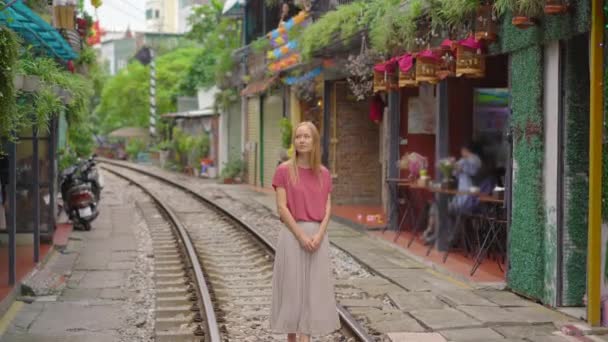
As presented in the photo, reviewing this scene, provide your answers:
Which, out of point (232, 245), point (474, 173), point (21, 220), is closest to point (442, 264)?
point (474, 173)

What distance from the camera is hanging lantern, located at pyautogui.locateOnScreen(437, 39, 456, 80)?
11.5m

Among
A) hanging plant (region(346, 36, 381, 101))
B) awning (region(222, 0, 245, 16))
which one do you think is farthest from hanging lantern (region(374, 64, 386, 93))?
awning (region(222, 0, 245, 16))

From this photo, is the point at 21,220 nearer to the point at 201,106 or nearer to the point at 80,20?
the point at 80,20

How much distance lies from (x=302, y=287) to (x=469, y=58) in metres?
5.30

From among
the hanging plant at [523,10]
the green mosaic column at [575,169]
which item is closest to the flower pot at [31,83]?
the hanging plant at [523,10]

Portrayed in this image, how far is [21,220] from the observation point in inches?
531

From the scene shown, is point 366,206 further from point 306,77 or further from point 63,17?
point 63,17

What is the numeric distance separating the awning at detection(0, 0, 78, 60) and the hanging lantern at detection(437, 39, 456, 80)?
15.9 feet

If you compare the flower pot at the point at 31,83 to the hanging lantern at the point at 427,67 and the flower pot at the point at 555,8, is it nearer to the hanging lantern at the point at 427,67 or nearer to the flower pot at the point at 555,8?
the flower pot at the point at 555,8

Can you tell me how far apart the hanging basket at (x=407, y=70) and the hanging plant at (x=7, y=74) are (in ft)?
23.3

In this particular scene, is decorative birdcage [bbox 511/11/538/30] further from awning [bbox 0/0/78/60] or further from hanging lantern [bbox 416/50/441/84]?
awning [bbox 0/0/78/60]

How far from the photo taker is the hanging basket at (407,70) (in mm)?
12695

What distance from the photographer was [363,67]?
50.3 ft

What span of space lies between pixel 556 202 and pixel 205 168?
2717cm
